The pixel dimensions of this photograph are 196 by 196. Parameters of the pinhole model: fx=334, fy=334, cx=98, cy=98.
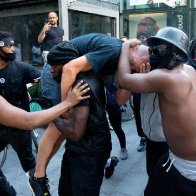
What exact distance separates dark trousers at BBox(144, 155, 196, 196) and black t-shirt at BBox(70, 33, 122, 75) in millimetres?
872

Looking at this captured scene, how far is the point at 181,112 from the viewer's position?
2230 millimetres

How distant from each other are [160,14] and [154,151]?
6923 millimetres

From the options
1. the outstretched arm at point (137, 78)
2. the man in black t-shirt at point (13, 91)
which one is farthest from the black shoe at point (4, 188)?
the outstretched arm at point (137, 78)

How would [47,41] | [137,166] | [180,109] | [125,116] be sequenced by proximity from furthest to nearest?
[125,116], [47,41], [137,166], [180,109]

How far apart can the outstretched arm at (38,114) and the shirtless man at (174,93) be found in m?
0.36

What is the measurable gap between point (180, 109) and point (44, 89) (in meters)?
3.38

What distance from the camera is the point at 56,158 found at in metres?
5.07

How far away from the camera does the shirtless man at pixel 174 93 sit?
221cm

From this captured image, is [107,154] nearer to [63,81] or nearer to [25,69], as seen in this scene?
[63,81]

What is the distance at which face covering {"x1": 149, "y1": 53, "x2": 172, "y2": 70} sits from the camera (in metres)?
2.24

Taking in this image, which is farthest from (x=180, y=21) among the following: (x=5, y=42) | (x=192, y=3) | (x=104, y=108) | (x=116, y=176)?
(x=104, y=108)

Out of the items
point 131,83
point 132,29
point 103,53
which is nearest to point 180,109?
point 131,83

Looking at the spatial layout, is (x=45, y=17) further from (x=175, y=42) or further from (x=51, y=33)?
(x=175, y=42)

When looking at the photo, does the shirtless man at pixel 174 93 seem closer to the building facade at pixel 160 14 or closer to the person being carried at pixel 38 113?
the person being carried at pixel 38 113
